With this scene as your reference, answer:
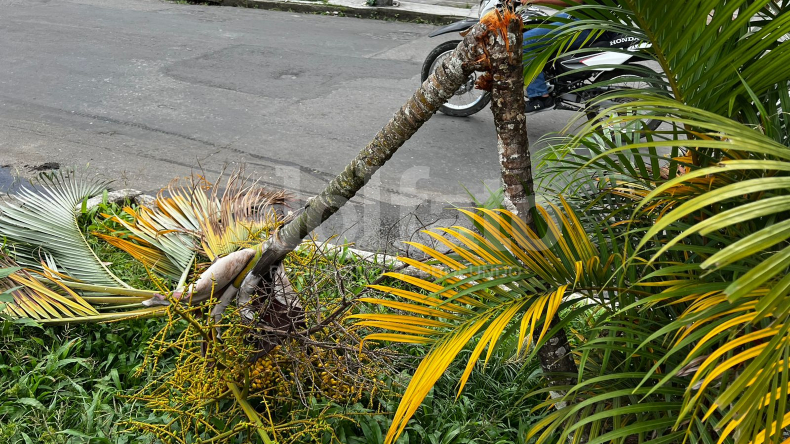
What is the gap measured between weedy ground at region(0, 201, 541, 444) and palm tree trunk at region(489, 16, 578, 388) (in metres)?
0.59

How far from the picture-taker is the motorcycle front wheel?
553cm

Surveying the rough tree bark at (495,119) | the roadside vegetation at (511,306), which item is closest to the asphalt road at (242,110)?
the roadside vegetation at (511,306)

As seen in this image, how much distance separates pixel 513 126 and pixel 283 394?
3.99 feet

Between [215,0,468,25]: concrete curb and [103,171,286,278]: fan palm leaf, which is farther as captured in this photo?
[215,0,468,25]: concrete curb

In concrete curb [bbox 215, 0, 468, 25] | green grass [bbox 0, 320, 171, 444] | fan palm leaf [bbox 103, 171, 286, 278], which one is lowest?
green grass [bbox 0, 320, 171, 444]

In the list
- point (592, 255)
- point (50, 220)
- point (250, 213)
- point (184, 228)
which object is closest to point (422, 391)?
point (592, 255)

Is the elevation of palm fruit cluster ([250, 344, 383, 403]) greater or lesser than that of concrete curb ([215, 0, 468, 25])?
lesser

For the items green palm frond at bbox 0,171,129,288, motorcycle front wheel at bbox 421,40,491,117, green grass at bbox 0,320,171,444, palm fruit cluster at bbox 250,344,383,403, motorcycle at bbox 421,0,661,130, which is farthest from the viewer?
motorcycle front wheel at bbox 421,40,491,117

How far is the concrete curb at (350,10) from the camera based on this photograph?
970 centimetres

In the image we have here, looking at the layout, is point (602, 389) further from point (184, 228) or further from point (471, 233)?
point (184, 228)

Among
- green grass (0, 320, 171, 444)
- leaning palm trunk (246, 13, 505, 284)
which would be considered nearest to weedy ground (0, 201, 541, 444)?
green grass (0, 320, 171, 444)

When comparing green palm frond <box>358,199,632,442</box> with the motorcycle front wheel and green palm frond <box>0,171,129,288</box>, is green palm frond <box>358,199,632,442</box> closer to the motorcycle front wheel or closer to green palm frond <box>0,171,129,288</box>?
green palm frond <box>0,171,129,288</box>

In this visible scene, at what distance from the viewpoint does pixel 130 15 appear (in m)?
9.56

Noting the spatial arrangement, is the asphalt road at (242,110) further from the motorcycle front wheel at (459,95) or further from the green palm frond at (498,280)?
the green palm frond at (498,280)
